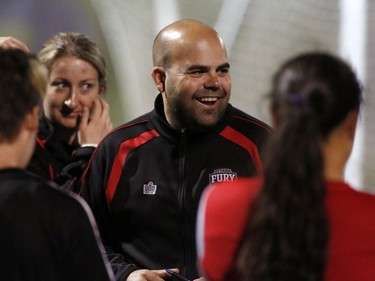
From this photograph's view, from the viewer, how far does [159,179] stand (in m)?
2.42

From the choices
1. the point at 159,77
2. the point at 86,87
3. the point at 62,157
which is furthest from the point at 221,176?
the point at 86,87

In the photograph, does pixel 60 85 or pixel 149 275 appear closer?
pixel 149 275

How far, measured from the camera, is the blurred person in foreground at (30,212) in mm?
1494

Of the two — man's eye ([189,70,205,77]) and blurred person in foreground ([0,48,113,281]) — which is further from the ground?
man's eye ([189,70,205,77])

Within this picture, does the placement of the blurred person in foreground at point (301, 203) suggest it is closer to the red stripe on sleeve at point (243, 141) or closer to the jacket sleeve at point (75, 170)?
the red stripe on sleeve at point (243, 141)

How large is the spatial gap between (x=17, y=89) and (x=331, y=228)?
673 mm

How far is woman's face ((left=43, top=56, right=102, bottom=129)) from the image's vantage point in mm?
2850

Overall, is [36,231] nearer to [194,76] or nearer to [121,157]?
[121,157]

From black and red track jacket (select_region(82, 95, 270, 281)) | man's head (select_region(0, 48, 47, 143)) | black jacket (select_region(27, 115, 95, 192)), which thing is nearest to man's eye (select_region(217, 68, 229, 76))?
black and red track jacket (select_region(82, 95, 270, 281))

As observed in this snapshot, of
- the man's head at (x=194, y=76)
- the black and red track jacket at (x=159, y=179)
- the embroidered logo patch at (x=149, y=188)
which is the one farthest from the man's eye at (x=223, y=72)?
the embroidered logo patch at (x=149, y=188)

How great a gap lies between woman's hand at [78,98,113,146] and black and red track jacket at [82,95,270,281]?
1.09 feet

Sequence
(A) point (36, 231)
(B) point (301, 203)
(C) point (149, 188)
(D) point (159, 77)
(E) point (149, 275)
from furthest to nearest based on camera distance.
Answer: (D) point (159, 77), (C) point (149, 188), (E) point (149, 275), (A) point (36, 231), (B) point (301, 203)

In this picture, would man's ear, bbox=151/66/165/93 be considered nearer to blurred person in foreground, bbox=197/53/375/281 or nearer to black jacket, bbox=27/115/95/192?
black jacket, bbox=27/115/95/192

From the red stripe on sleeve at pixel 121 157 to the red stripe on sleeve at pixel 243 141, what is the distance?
23 centimetres
